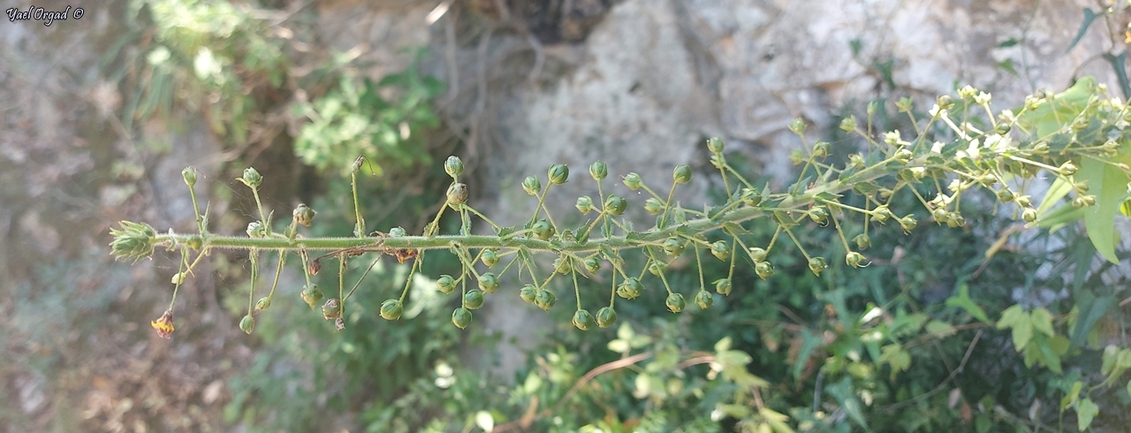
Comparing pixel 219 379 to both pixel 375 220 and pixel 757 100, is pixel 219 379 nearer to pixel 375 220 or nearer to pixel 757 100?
pixel 375 220

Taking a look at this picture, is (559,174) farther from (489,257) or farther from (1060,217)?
(1060,217)

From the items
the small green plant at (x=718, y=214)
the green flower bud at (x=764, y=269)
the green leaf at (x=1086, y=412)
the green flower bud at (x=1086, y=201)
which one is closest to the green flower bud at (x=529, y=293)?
the small green plant at (x=718, y=214)

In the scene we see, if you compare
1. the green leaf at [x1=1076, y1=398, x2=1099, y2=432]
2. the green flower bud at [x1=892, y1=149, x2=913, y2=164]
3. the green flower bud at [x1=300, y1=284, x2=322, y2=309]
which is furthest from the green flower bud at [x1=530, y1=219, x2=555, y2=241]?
the green leaf at [x1=1076, y1=398, x2=1099, y2=432]

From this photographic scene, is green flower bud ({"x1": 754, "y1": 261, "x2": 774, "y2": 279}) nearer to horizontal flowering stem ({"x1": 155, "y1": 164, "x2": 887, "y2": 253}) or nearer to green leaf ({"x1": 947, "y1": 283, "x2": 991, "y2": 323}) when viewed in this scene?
horizontal flowering stem ({"x1": 155, "y1": 164, "x2": 887, "y2": 253})

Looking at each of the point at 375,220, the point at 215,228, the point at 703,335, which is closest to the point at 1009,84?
the point at 703,335

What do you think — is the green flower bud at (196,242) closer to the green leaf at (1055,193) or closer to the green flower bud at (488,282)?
the green flower bud at (488,282)
